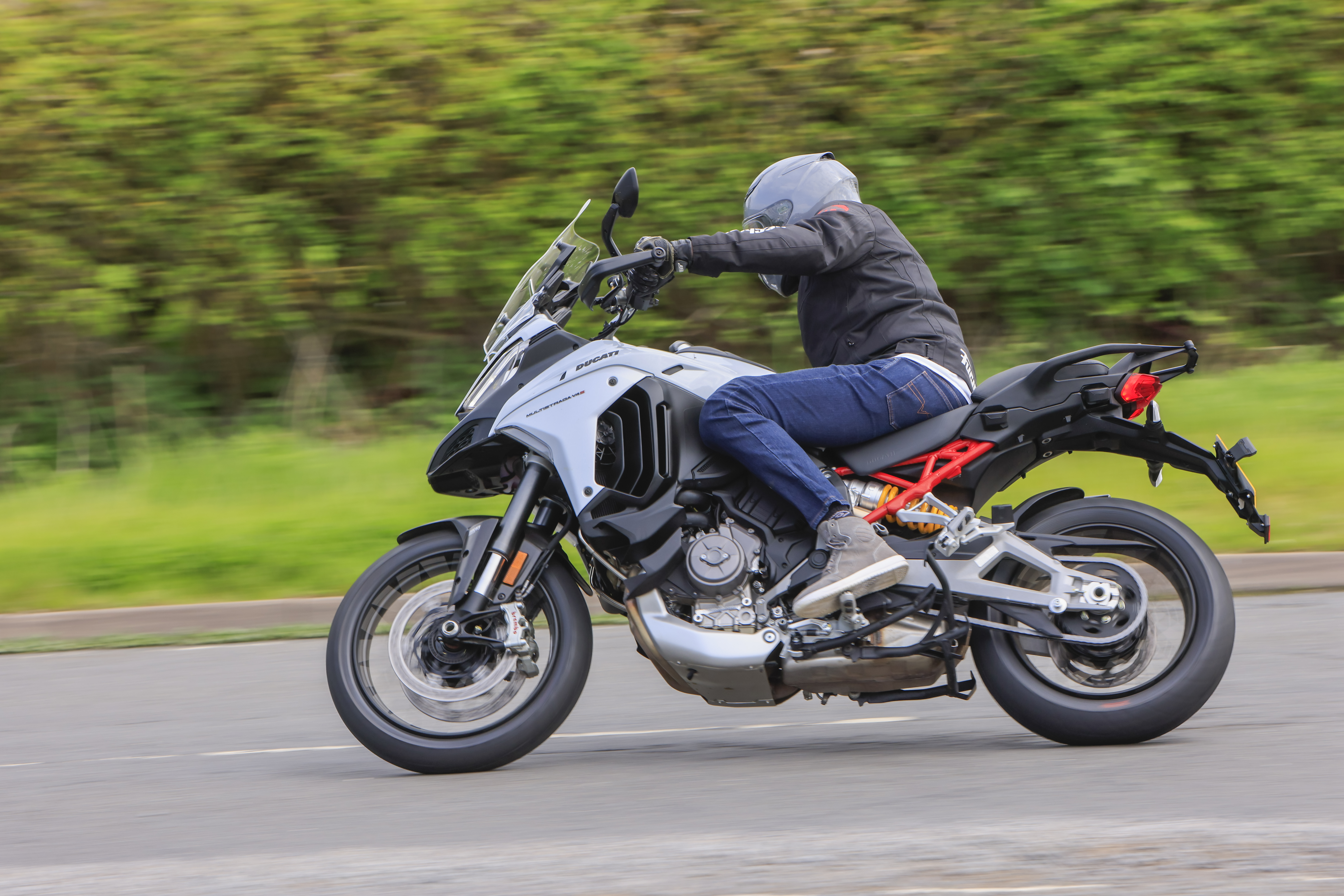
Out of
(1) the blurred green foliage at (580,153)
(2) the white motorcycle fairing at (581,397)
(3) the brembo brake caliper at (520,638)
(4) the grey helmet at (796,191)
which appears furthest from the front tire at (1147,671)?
(1) the blurred green foliage at (580,153)

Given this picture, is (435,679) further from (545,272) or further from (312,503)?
(312,503)

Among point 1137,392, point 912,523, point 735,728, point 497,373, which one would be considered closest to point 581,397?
point 497,373

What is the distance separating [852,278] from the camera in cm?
436

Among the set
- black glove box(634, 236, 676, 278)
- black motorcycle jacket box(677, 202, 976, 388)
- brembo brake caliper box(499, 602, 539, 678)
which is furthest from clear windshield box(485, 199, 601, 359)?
brembo brake caliper box(499, 602, 539, 678)

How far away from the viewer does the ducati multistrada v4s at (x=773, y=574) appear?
4086mm

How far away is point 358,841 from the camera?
11.9 feet

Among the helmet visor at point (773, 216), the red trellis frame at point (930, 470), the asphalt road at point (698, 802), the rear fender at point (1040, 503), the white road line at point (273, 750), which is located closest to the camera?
the asphalt road at point (698, 802)

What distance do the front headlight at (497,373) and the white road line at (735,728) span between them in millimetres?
1193

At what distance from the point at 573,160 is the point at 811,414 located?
19.3ft

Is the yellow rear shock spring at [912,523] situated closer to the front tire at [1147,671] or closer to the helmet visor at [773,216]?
the front tire at [1147,671]

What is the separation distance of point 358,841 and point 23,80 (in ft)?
25.4

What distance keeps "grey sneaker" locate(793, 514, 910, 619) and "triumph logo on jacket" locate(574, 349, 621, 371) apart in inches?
33.0

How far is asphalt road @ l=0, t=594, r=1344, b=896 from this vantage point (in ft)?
10.6

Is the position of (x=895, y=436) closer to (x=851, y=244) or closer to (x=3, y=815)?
(x=851, y=244)
